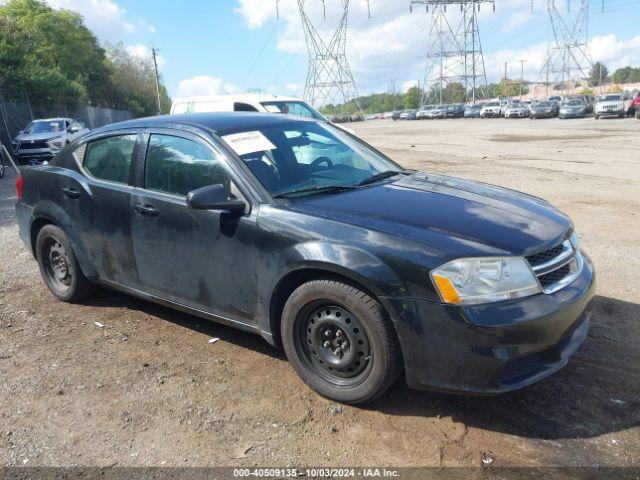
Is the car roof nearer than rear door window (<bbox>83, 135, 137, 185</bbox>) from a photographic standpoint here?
Yes

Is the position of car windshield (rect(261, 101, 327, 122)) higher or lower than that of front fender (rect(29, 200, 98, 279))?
higher

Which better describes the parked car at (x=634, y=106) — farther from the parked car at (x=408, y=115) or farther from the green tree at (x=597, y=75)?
the green tree at (x=597, y=75)

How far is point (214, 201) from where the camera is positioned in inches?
137

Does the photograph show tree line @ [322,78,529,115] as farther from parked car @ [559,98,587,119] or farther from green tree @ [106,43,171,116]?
parked car @ [559,98,587,119]

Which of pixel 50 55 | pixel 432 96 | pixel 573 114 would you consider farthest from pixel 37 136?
pixel 432 96

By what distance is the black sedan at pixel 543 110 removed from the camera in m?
48.8

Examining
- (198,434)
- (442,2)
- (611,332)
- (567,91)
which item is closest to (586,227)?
(611,332)

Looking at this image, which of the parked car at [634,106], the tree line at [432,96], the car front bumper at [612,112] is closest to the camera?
the parked car at [634,106]

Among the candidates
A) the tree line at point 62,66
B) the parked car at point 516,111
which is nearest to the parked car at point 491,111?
the parked car at point 516,111

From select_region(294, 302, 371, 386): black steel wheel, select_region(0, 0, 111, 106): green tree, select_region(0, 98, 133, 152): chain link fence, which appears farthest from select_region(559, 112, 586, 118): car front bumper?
select_region(294, 302, 371, 386): black steel wheel

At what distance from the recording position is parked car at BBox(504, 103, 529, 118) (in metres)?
52.9

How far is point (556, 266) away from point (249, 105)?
1120cm

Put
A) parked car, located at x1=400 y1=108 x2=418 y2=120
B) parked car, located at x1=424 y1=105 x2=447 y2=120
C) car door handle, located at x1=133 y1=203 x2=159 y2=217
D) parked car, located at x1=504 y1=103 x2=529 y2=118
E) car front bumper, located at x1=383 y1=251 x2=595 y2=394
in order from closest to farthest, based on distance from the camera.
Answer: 1. car front bumper, located at x1=383 y1=251 x2=595 y2=394
2. car door handle, located at x1=133 y1=203 x2=159 y2=217
3. parked car, located at x1=504 y1=103 x2=529 y2=118
4. parked car, located at x1=424 y1=105 x2=447 y2=120
5. parked car, located at x1=400 y1=108 x2=418 y2=120

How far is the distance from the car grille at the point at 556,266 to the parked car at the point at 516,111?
53.6 metres
